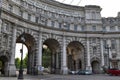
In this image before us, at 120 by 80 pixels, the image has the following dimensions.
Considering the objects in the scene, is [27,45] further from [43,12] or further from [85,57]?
[85,57]

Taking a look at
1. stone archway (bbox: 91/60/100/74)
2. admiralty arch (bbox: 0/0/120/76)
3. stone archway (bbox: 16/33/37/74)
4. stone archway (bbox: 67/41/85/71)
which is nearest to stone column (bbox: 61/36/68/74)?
admiralty arch (bbox: 0/0/120/76)

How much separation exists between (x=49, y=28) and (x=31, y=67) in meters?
11.1

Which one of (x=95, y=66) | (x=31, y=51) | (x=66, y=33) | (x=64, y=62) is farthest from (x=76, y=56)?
(x=31, y=51)

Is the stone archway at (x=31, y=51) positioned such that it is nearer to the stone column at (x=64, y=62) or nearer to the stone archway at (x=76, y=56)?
the stone column at (x=64, y=62)

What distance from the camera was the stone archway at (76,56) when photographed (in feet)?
179

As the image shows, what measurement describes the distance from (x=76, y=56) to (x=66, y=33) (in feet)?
30.8

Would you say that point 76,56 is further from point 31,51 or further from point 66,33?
point 31,51

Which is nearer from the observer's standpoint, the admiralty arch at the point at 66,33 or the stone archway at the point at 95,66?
the admiralty arch at the point at 66,33

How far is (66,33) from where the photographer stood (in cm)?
5203

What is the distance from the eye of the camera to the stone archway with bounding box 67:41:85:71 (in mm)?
54662

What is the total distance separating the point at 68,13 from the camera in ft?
178

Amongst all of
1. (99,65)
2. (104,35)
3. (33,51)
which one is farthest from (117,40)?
(33,51)

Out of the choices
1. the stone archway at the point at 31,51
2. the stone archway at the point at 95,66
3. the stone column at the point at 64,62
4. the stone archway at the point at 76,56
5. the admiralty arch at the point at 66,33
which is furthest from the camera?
the stone archway at the point at 76,56

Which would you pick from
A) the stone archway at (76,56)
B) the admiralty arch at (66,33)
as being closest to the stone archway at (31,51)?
the admiralty arch at (66,33)
